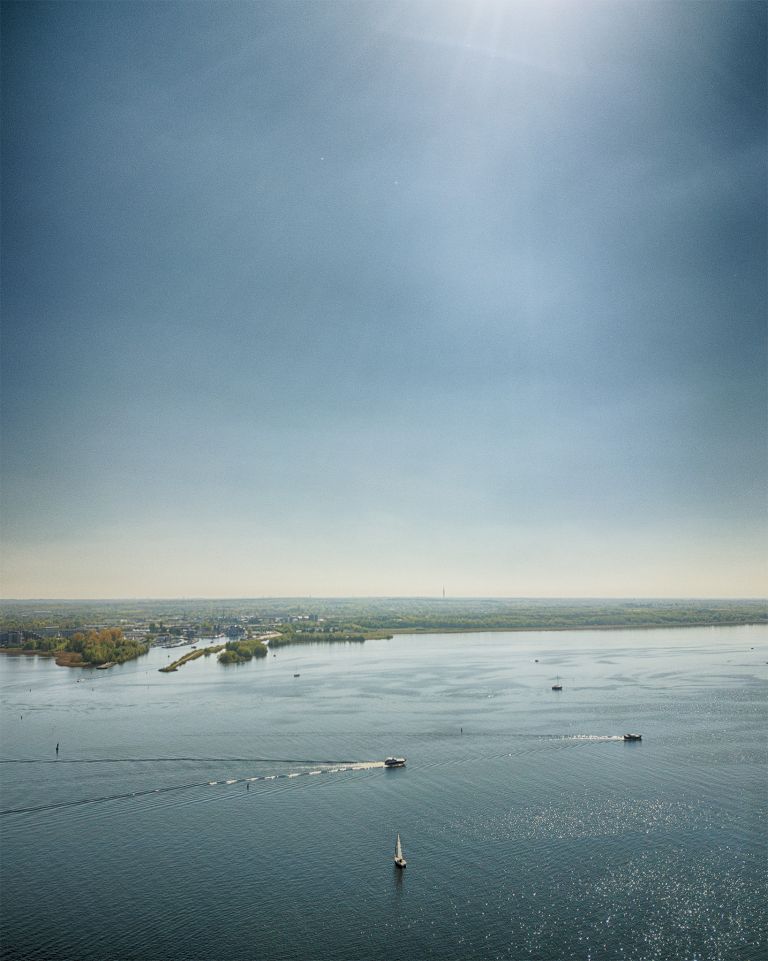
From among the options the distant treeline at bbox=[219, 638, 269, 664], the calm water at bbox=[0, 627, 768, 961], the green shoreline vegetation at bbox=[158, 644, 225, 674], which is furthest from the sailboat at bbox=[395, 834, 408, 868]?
the distant treeline at bbox=[219, 638, 269, 664]

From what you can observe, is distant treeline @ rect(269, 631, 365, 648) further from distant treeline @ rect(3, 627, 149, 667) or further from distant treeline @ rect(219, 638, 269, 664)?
distant treeline @ rect(3, 627, 149, 667)

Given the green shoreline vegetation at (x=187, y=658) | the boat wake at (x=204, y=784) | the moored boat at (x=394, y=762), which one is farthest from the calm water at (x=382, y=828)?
the green shoreline vegetation at (x=187, y=658)

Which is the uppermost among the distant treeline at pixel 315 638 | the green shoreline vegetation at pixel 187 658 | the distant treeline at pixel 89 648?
the distant treeline at pixel 89 648

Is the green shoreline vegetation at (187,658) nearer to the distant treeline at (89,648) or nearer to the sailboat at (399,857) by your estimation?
the distant treeline at (89,648)

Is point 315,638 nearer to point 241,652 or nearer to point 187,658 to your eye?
point 241,652

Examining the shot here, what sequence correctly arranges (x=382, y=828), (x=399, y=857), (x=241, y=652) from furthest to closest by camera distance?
(x=241, y=652) → (x=382, y=828) → (x=399, y=857)

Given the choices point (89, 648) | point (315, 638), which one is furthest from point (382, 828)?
point (315, 638)

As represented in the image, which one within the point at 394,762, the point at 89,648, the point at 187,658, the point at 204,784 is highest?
the point at 89,648

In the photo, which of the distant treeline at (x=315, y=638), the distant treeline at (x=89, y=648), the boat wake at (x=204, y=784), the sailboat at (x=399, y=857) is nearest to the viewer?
the sailboat at (x=399, y=857)
